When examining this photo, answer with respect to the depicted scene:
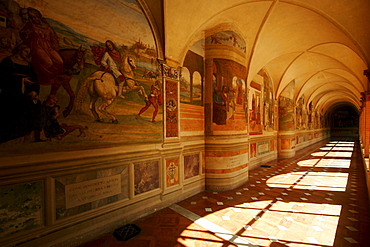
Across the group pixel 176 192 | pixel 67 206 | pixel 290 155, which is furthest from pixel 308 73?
pixel 67 206

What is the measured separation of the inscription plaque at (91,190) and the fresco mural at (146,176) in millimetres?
474

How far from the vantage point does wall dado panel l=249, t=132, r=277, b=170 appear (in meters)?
9.84

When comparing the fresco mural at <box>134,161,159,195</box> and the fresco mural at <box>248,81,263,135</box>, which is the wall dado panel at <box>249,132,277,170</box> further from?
the fresco mural at <box>134,161,159,195</box>

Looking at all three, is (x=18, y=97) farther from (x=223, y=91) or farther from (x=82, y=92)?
(x=223, y=91)

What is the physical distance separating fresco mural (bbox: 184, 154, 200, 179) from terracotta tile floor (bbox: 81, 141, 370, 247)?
0.73 metres

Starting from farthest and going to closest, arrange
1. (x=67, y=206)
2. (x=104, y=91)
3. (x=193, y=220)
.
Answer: (x=193, y=220)
(x=104, y=91)
(x=67, y=206)

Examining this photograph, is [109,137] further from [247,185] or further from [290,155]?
[290,155]

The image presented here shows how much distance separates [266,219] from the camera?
4406mm

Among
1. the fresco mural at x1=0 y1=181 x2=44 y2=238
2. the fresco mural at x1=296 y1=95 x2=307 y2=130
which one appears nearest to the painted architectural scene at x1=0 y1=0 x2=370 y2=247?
the fresco mural at x1=0 y1=181 x2=44 y2=238

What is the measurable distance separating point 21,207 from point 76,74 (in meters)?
2.36

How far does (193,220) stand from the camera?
4.38m

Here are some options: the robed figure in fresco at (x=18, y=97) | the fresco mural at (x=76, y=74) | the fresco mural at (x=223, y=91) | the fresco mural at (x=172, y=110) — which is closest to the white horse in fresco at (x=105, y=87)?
the fresco mural at (x=76, y=74)

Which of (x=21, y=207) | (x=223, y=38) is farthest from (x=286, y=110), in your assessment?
(x=21, y=207)

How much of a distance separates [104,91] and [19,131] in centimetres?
155
